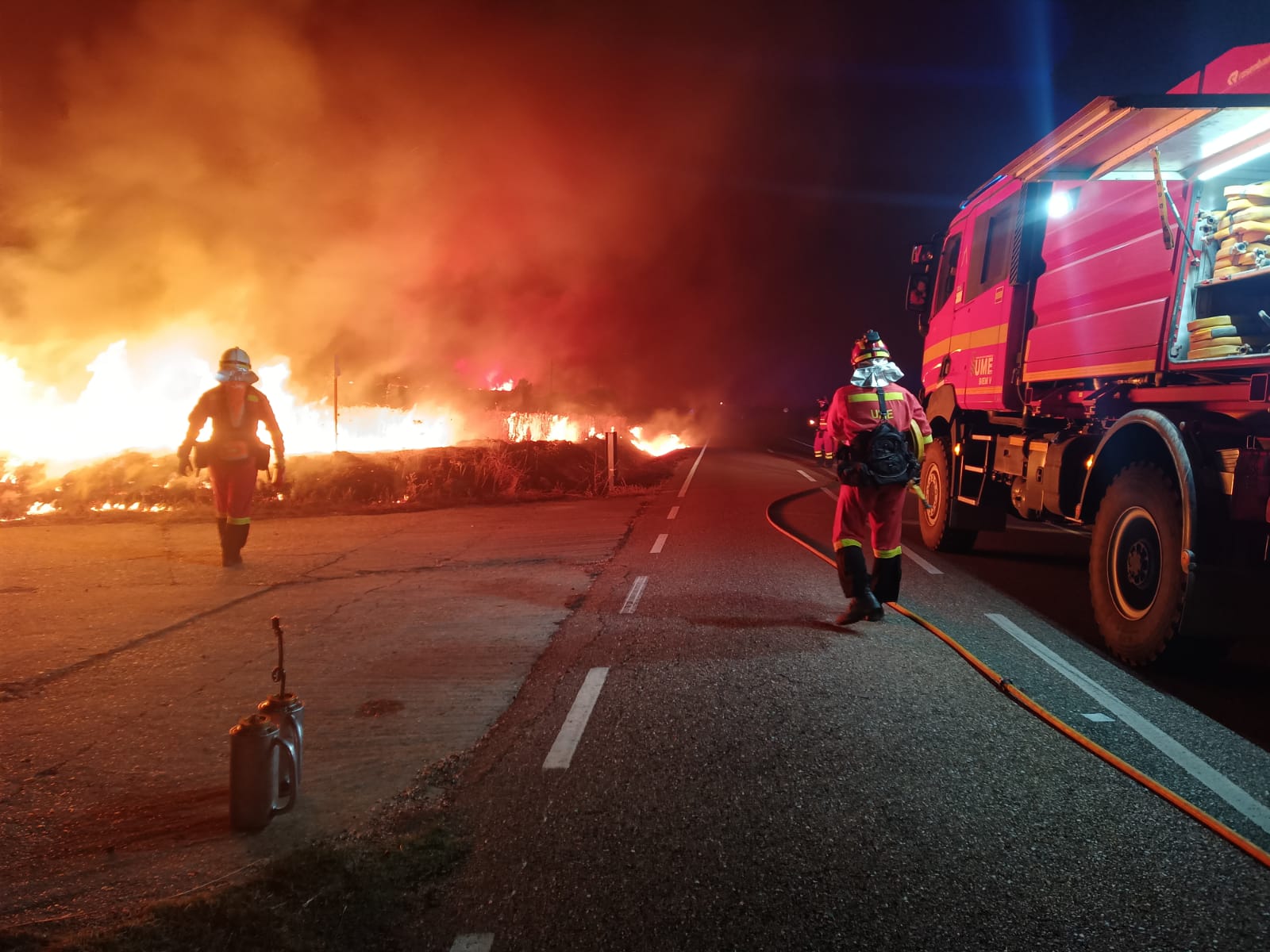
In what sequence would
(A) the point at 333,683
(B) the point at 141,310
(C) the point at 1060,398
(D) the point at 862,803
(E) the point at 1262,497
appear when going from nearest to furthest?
1. (D) the point at 862,803
2. (E) the point at 1262,497
3. (A) the point at 333,683
4. (C) the point at 1060,398
5. (B) the point at 141,310

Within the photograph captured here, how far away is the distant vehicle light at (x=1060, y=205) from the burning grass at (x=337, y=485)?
8.53 metres

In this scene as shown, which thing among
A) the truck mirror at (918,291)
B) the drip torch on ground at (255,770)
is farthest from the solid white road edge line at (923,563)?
the drip torch on ground at (255,770)

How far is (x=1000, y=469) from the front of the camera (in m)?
7.59

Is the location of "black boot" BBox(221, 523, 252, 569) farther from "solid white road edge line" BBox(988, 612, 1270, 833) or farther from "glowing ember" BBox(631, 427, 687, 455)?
"glowing ember" BBox(631, 427, 687, 455)

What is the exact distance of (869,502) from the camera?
5.74 meters

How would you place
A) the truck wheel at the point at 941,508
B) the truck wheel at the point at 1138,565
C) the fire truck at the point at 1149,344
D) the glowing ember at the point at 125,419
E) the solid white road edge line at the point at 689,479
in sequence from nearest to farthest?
1. the fire truck at the point at 1149,344
2. the truck wheel at the point at 1138,565
3. the truck wheel at the point at 941,508
4. the glowing ember at the point at 125,419
5. the solid white road edge line at the point at 689,479

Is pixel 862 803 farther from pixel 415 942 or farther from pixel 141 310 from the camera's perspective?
pixel 141 310

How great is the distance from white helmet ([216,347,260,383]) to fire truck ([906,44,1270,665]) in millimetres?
7450

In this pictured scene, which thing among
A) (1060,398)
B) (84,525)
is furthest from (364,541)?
(1060,398)

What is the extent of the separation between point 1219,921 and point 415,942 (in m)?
2.35

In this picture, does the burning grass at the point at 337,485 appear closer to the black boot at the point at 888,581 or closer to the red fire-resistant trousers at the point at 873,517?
the red fire-resistant trousers at the point at 873,517

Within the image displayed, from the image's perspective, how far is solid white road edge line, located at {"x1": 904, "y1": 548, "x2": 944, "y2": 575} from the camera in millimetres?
7727

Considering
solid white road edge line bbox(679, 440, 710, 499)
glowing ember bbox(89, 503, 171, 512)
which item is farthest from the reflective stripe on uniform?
glowing ember bbox(89, 503, 171, 512)

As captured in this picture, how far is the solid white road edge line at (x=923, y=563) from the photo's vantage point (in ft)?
25.3
